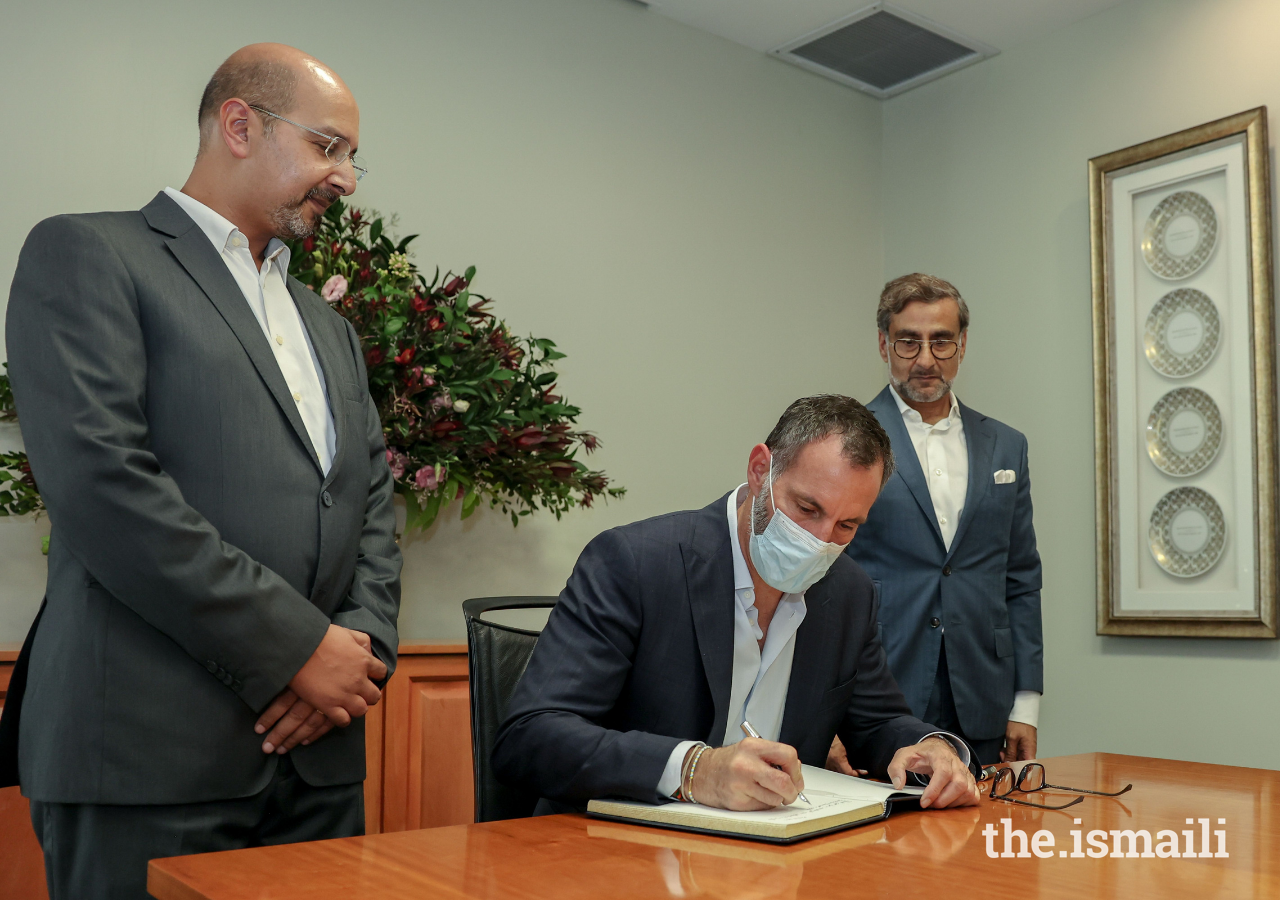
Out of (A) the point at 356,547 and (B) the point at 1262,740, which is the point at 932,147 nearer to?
(B) the point at 1262,740

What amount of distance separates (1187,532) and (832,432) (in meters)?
2.23

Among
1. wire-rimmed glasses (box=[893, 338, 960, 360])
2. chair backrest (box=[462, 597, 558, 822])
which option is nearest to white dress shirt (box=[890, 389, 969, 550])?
wire-rimmed glasses (box=[893, 338, 960, 360])

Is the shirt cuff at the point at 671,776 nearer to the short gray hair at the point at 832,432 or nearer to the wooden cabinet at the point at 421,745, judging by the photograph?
the short gray hair at the point at 832,432

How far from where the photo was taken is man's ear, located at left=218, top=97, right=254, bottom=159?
183 cm

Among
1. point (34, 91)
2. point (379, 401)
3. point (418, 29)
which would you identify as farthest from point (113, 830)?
point (418, 29)

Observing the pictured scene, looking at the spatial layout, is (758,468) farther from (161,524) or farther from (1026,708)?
(1026,708)

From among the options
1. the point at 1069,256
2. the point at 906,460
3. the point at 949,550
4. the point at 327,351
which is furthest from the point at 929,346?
the point at 1069,256

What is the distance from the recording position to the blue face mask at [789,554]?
1.72 metres

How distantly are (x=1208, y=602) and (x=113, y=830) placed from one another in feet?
9.98

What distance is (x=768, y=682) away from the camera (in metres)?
1.82

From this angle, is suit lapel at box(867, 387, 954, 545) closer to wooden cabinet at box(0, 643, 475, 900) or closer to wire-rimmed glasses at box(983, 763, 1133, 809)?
wire-rimmed glasses at box(983, 763, 1133, 809)

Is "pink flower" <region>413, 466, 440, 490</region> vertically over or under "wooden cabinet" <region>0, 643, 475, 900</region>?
over

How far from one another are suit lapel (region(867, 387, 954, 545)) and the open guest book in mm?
1070

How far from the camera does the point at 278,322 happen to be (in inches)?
Answer: 73.2
